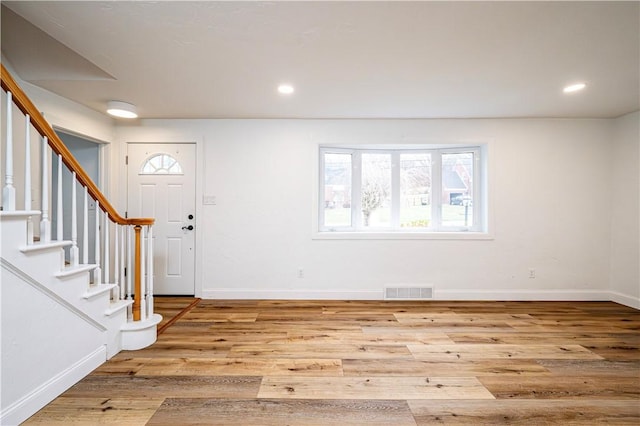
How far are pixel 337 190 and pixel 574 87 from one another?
8.90 feet

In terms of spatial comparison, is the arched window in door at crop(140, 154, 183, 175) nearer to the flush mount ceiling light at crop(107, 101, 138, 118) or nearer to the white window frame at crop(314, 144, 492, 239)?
the flush mount ceiling light at crop(107, 101, 138, 118)

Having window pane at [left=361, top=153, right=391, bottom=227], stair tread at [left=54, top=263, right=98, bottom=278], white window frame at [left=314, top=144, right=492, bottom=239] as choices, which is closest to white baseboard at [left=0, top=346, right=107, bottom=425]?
stair tread at [left=54, top=263, right=98, bottom=278]

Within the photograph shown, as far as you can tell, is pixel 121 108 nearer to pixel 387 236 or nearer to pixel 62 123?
pixel 62 123

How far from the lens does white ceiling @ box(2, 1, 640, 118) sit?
1784 millimetres

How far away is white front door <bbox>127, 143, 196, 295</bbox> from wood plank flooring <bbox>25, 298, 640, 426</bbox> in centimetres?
79

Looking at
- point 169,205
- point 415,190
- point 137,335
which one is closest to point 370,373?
point 137,335

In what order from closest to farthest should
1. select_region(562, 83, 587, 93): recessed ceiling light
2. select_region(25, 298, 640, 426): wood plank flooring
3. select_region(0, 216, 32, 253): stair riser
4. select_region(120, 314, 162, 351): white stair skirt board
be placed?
select_region(0, 216, 32, 253): stair riser → select_region(25, 298, 640, 426): wood plank flooring → select_region(120, 314, 162, 351): white stair skirt board → select_region(562, 83, 587, 93): recessed ceiling light

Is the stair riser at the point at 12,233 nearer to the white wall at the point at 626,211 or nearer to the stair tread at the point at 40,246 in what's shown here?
the stair tread at the point at 40,246

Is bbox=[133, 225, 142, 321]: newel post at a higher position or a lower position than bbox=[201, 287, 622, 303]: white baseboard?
higher

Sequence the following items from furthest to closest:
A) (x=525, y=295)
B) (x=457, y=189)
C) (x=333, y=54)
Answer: (x=457, y=189), (x=525, y=295), (x=333, y=54)

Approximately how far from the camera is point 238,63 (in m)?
2.39

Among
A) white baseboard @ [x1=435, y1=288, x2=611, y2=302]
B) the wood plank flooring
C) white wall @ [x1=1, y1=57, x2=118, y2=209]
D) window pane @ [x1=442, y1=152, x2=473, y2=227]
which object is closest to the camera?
the wood plank flooring

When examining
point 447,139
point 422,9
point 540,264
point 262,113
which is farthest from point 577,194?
point 262,113

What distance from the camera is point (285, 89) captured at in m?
2.91
